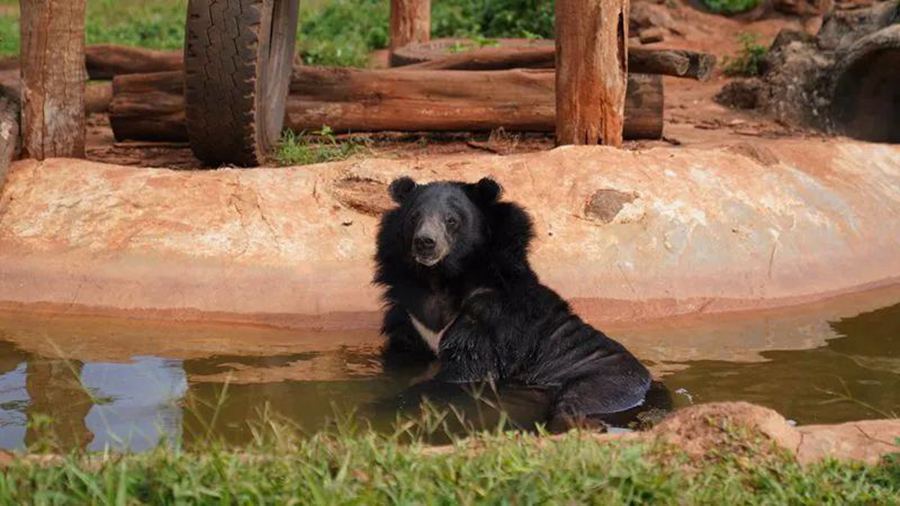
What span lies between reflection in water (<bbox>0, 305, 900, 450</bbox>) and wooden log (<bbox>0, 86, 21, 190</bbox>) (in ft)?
4.99

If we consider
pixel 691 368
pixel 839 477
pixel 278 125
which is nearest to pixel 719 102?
pixel 278 125

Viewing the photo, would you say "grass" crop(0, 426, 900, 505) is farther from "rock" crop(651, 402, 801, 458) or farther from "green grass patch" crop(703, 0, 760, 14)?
"green grass patch" crop(703, 0, 760, 14)

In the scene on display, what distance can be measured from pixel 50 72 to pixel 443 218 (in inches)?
130

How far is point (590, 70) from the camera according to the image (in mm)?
8367

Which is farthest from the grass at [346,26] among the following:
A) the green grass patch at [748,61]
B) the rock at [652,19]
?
the green grass patch at [748,61]

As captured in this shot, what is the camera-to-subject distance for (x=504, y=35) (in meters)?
16.5

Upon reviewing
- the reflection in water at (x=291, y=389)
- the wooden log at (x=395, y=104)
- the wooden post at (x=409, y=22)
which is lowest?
the reflection in water at (x=291, y=389)

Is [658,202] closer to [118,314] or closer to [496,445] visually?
[118,314]

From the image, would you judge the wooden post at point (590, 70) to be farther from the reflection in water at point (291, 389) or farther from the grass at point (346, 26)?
the grass at point (346, 26)

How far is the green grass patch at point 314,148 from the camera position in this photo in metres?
8.89

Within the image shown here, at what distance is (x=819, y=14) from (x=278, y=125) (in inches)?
350

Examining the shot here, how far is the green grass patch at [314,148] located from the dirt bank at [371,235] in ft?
3.83

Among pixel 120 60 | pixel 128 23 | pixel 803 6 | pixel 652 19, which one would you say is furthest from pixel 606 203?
pixel 128 23

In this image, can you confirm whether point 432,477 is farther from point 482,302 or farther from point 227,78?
point 227,78
